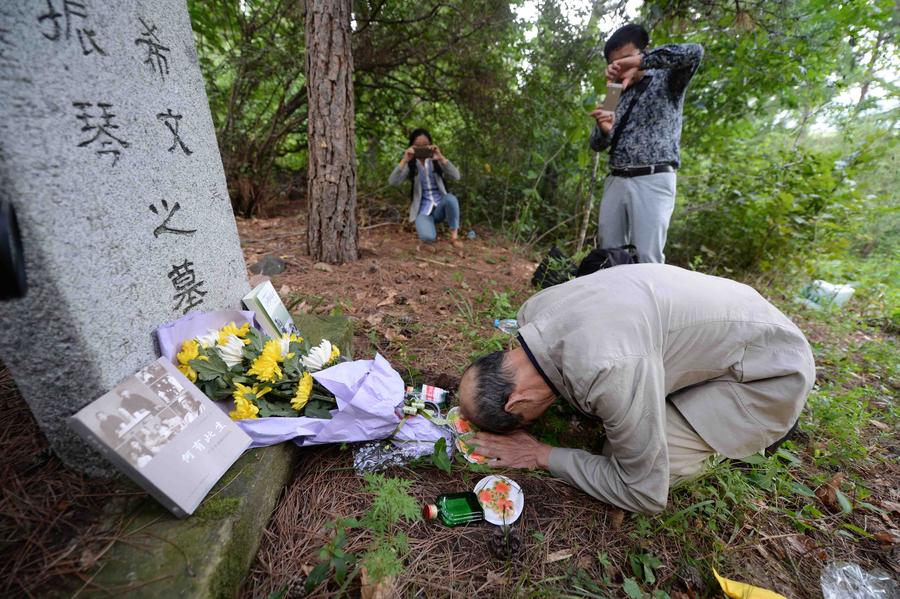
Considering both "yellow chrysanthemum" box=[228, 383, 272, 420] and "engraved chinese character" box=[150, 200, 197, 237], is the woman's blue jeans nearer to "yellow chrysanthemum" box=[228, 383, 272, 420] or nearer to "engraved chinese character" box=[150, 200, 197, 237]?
"engraved chinese character" box=[150, 200, 197, 237]

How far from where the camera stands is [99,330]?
1.42 metres

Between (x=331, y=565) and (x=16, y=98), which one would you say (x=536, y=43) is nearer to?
(x=16, y=98)

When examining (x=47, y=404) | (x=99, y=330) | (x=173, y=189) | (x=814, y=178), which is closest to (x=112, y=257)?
(x=99, y=330)

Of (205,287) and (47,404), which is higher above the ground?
(205,287)

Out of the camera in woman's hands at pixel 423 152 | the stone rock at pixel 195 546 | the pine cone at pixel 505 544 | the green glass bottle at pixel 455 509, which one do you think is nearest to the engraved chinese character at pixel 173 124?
the stone rock at pixel 195 546

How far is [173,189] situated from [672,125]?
385 centimetres

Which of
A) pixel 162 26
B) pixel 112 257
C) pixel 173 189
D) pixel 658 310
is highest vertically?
pixel 162 26

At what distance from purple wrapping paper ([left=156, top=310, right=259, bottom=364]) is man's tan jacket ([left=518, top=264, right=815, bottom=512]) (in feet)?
5.50

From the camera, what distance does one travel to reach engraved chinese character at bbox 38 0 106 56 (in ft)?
3.99

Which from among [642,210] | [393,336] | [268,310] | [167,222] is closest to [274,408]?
[268,310]

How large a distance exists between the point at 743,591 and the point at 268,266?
436cm

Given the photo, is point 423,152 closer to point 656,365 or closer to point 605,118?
point 605,118

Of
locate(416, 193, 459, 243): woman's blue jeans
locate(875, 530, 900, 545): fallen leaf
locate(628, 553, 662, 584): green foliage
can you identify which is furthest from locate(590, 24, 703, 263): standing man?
locate(628, 553, 662, 584): green foliage

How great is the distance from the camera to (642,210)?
3.43 meters
